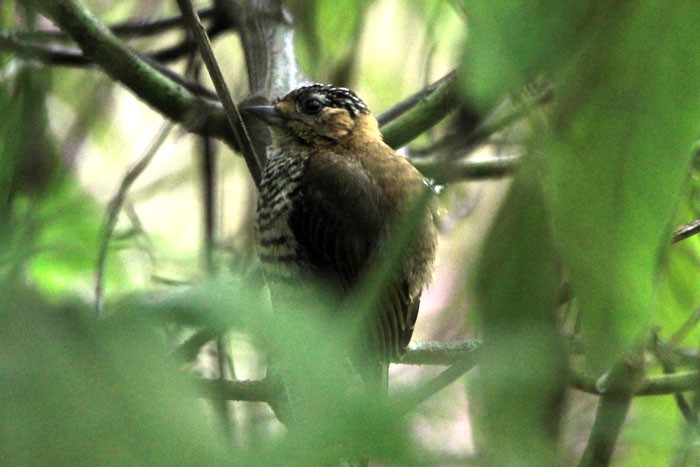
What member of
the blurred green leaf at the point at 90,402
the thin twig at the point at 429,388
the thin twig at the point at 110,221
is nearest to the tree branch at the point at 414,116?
the thin twig at the point at 110,221

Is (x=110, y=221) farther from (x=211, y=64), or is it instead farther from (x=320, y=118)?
(x=320, y=118)

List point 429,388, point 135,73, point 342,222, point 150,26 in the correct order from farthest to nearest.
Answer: point 150,26 → point 342,222 → point 135,73 → point 429,388

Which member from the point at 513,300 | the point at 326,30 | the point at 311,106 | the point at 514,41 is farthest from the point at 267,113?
the point at 514,41

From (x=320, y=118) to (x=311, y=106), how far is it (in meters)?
0.10

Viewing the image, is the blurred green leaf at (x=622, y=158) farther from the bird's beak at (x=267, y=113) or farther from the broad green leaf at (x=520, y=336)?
the bird's beak at (x=267, y=113)

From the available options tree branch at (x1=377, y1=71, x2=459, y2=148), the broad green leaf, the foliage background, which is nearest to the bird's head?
tree branch at (x1=377, y1=71, x2=459, y2=148)

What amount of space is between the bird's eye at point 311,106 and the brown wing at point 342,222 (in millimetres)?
114

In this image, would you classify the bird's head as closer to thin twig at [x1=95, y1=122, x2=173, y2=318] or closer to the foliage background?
thin twig at [x1=95, y1=122, x2=173, y2=318]

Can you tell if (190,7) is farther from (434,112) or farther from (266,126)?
(266,126)

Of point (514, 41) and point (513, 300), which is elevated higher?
point (514, 41)

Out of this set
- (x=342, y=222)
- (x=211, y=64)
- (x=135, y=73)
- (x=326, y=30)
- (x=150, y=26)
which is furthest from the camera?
(x=150, y=26)

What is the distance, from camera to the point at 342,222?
1973mm

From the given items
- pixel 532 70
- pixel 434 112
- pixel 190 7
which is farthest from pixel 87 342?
pixel 434 112

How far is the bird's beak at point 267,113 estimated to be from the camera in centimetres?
195
